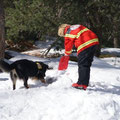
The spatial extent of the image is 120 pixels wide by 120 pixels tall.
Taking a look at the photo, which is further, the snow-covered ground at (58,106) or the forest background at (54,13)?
the forest background at (54,13)

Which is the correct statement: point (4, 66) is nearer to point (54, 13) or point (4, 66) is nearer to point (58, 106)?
point (58, 106)

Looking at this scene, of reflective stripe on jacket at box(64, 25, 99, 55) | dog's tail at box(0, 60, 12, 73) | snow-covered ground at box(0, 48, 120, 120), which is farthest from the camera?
dog's tail at box(0, 60, 12, 73)

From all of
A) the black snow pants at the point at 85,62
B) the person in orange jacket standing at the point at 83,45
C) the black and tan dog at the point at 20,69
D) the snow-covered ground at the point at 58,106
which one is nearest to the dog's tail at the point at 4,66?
the black and tan dog at the point at 20,69

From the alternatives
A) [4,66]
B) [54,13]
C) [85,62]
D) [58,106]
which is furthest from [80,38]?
[54,13]

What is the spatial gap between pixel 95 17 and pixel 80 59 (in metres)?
7.24

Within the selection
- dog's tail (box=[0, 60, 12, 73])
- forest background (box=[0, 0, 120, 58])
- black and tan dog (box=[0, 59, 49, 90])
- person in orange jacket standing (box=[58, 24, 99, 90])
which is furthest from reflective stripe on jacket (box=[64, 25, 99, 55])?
forest background (box=[0, 0, 120, 58])

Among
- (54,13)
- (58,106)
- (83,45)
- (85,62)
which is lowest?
(58,106)

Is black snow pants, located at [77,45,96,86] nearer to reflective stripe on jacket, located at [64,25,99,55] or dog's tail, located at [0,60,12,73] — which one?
reflective stripe on jacket, located at [64,25,99,55]

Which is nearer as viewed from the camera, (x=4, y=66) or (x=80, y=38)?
(x=80, y=38)

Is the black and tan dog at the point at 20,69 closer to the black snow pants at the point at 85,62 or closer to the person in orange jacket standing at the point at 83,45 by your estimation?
the person in orange jacket standing at the point at 83,45

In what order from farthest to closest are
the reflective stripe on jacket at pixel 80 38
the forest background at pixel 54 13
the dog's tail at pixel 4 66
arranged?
the forest background at pixel 54 13 < the dog's tail at pixel 4 66 < the reflective stripe on jacket at pixel 80 38

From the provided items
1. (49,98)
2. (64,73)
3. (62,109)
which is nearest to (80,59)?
(49,98)

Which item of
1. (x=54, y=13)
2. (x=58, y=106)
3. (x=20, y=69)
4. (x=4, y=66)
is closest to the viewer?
(x=58, y=106)

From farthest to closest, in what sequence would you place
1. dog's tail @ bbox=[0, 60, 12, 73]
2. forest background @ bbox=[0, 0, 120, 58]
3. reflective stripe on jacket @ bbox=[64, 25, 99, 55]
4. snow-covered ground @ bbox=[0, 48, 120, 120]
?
1. forest background @ bbox=[0, 0, 120, 58]
2. dog's tail @ bbox=[0, 60, 12, 73]
3. reflective stripe on jacket @ bbox=[64, 25, 99, 55]
4. snow-covered ground @ bbox=[0, 48, 120, 120]
